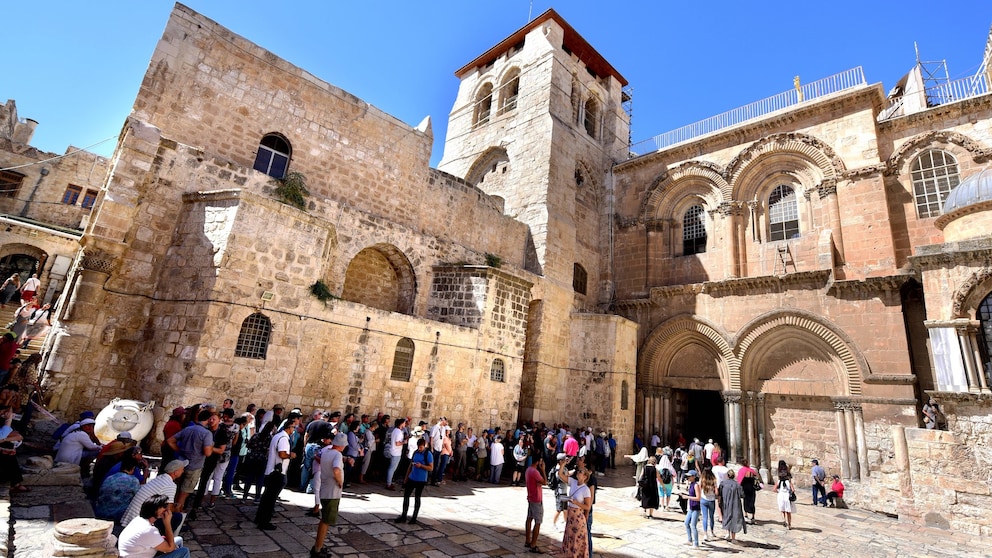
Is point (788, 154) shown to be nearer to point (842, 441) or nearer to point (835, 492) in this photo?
point (842, 441)

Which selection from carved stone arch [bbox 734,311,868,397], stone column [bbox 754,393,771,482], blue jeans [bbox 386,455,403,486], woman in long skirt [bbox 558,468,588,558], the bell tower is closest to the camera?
woman in long skirt [bbox 558,468,588,558]

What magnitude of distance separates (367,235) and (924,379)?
1443 cm

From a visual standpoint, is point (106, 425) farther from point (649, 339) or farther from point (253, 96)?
point (649, 339)

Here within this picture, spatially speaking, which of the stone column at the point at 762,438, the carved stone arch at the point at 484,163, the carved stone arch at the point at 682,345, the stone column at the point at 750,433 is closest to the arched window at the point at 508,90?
the carved stone arch at the point at 484,163

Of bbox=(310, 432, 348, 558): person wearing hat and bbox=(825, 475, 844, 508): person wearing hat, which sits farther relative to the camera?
bbox=(825, 475, 844, 508): person wearing hat

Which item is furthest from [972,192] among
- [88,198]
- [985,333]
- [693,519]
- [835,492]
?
[88,198]

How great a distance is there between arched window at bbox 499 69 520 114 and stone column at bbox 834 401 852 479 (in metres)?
16.2

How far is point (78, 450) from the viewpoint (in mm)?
5309

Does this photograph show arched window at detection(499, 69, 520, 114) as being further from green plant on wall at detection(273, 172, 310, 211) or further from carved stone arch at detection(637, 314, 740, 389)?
green plant on wall at detection(273, 172, 310, 211)

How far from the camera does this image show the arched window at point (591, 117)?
20641 mm

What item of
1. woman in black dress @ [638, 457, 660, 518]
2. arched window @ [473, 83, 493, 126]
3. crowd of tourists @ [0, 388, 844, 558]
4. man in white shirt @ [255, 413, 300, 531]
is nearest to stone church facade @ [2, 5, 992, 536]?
crowd of tourists @ [0, 388, 844, 558]

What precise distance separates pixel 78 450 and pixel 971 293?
1629 cm

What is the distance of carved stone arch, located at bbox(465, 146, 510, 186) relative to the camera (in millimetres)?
19391

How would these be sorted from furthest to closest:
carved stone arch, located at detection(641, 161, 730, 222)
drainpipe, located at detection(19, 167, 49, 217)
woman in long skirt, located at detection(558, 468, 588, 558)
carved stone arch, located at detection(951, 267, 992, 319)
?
drainpipe, located at detection(19, 167, 49, 217)
carved stone arch, located at detection(641, 161, 730, 222)
carved stone arch, located at detection(951, 267, 992, 319)
woman in long skirt, located at detection(558, 468, 588, 558)
